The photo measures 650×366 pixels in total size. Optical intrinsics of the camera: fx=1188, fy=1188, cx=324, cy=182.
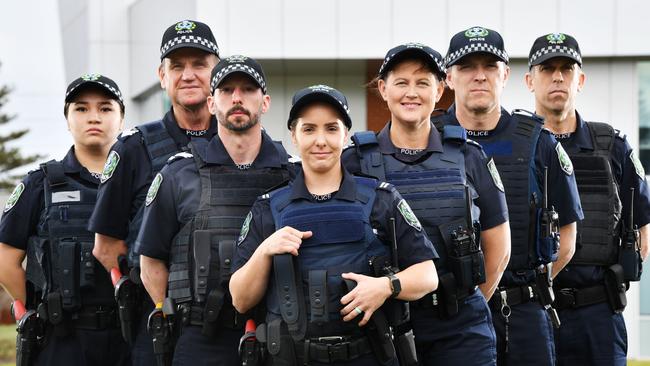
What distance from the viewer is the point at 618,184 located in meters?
7.86

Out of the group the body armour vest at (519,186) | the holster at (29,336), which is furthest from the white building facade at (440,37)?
the holster at (29,336)

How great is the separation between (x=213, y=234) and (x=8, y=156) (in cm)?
5910

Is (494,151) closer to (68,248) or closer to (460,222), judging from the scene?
(460,222)

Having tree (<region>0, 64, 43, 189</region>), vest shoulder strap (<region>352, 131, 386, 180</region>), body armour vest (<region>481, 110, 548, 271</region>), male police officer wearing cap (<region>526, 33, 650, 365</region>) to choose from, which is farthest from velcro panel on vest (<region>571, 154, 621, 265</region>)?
tree (<region>0, 64, 43, 189</region>)

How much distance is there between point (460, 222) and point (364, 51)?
13.4 metres

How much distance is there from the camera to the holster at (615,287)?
7.62 metres

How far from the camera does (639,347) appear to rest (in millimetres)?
19922

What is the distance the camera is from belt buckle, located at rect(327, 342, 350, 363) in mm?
5234

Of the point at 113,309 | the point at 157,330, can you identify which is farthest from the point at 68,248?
the point at 157,330

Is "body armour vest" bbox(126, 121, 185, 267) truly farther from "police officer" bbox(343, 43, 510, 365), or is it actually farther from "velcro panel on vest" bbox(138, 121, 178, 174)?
"police officer" bbox(343, 43, 510, 365)

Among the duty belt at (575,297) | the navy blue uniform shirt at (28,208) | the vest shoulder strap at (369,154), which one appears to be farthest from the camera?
the duty belt at (575,297)

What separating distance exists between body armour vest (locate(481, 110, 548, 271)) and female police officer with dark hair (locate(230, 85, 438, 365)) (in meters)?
1.34

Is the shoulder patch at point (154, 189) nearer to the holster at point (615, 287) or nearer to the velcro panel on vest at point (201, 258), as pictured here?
the velcro panel on vest at point (201, 258)

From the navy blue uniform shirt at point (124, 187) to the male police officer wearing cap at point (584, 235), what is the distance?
243 centimetres
